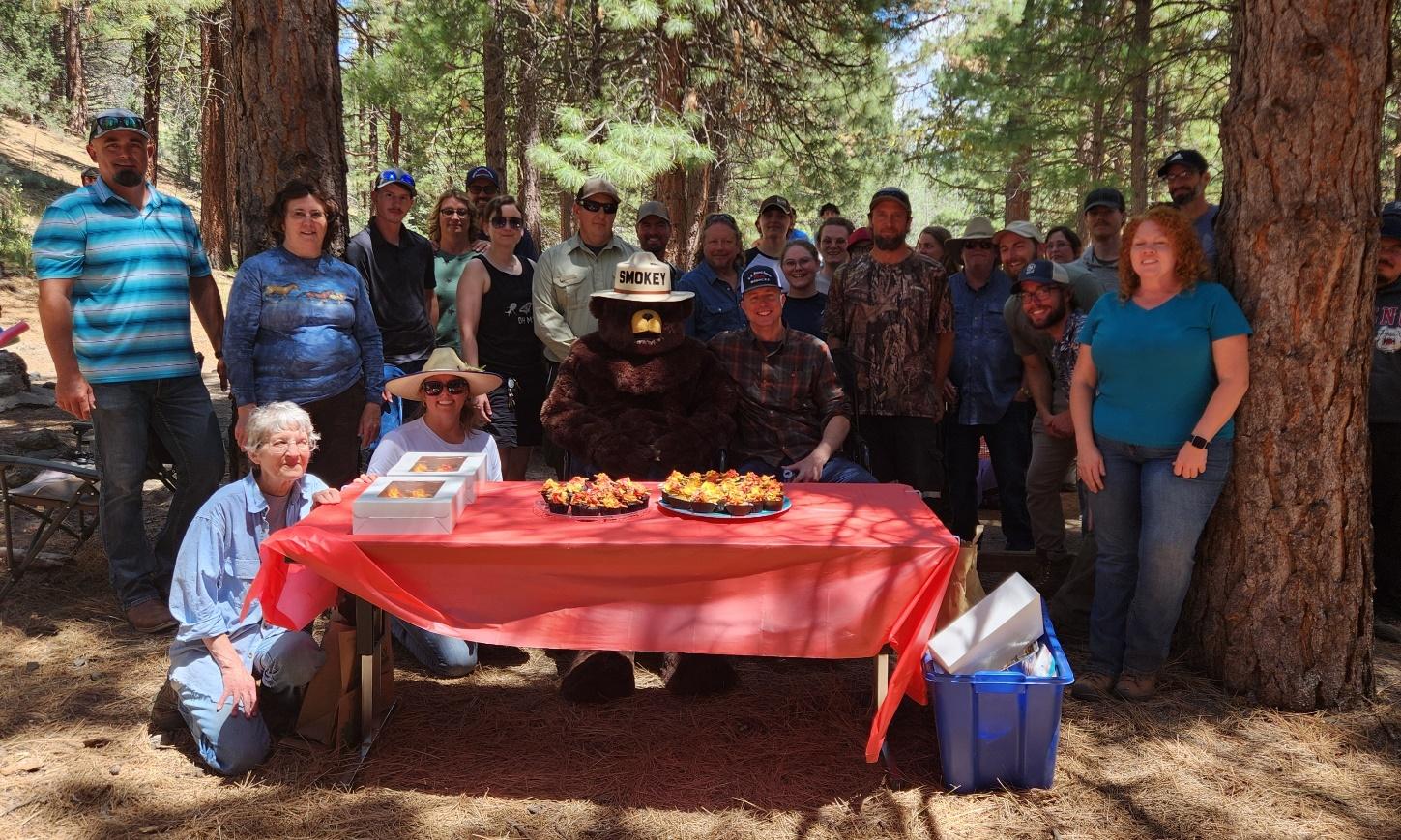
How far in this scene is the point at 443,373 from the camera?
13.1 feet

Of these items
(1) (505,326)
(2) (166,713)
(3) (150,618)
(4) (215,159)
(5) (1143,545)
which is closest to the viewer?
(2) (166,713)

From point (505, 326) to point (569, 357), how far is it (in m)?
A: 0.92

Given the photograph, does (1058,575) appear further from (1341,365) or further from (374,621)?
(374,621)

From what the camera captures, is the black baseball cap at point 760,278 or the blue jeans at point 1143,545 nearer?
the blue jeans at point 1143,545

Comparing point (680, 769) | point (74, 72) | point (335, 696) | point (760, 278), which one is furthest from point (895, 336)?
point (74, 72)

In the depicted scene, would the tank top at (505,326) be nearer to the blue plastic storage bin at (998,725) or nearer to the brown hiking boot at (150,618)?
the brown hiking boot at (150,618)

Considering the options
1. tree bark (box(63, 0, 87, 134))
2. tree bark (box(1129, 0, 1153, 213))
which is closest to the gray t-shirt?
tree bark (box(1129, 0, 1153, 213))

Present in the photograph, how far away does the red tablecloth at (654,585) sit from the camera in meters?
3.00

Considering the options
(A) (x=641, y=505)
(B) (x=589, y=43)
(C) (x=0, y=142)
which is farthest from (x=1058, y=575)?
(C) (x=0, y=142)

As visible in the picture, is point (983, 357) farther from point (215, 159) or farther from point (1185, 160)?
point (215, 159)

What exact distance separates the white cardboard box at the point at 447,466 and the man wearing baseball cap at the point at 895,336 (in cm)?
205

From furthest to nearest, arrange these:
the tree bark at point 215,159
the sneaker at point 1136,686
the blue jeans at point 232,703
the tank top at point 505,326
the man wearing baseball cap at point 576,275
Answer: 1. the tree bark at point 215,159
2. the tank top at point 505,326
3. the man wearing baseball cap at point 576,275
4. the sneaker at point 1136,686
5. the blue jeans at point 232,703

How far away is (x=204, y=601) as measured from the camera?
3164 millimetres

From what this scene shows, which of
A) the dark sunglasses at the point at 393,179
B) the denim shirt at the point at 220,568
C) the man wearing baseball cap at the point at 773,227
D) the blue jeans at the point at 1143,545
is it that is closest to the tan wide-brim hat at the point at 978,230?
the man wearing baseball cap at the point at 773,227
